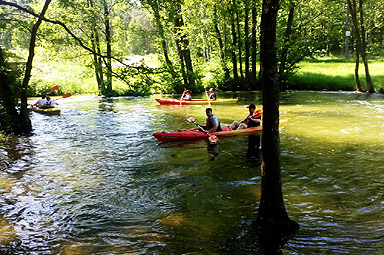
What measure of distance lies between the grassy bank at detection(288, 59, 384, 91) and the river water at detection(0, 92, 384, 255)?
12.1m

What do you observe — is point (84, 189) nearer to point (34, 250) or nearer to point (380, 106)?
point (34, 250)

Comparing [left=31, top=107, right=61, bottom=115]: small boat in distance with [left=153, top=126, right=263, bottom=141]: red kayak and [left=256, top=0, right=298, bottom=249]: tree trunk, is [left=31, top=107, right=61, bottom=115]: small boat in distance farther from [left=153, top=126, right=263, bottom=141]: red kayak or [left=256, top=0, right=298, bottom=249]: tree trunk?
[left=256, top=0, right=298, bottom=249]: tree trunk

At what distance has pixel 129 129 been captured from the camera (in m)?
14.0

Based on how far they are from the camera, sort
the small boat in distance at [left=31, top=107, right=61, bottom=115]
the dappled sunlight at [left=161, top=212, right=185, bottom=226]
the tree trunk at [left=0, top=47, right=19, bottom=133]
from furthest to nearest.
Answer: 1. the small boat in distance at [left=31, top=107, right=61, bottom=115]
2. the tree trunk at [left=0, top=47, right=19, bottom=133]
3. the dappled sunlight at [left=161, top=212, right=185, bottom=226]

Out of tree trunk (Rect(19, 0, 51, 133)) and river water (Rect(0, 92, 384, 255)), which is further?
tree trunk (Rect(19, 0, 51, 133))

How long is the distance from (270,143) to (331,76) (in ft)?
78.2

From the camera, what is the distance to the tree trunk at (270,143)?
398 cm

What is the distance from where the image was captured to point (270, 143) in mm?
4230

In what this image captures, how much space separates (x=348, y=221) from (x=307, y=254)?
4.50ft

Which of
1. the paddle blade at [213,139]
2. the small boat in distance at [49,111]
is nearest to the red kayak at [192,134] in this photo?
the paddle blade at [213,139]

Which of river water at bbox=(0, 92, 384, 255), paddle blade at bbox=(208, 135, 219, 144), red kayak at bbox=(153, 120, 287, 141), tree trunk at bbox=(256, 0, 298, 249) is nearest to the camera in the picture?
tree trunk at bbox=(256, 0, 298, 249)

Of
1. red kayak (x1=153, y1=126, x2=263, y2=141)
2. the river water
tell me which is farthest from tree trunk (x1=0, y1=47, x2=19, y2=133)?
red kayak (x1=153, y1=126, x2=263, y2=141)

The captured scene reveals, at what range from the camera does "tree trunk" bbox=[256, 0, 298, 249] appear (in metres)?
3.98

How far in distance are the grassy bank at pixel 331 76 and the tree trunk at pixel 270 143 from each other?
2125cm
